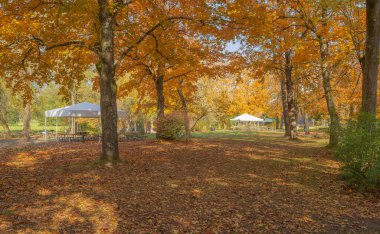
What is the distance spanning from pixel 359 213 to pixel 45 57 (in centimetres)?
1087

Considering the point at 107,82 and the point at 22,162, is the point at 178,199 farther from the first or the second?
the point at 22,162

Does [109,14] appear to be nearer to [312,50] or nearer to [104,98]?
[104,98]

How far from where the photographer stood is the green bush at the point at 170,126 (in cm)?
1792

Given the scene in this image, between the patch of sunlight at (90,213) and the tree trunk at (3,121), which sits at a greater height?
the tree trunk at (3,121)

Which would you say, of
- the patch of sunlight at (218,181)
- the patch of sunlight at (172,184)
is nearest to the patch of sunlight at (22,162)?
the patch of sunlight at (172,184)

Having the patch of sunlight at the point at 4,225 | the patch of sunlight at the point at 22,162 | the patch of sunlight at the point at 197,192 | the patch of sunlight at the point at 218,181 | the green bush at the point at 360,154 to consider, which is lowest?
the patch of sunlight at the point at 197,192

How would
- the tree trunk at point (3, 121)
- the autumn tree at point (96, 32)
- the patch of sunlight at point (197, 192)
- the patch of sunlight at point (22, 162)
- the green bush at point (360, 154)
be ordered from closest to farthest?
the green bush at point (360, 154), the patch of sunlight at point (197, 192), the autumn tree at point (96, 32), the patch of sunlight at point (22, 162), the tree trunk at point (3, 121)

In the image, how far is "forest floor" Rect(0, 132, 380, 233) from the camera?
15.1 ft

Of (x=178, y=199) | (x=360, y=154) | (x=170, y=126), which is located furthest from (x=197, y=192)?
(x=170, y=126)

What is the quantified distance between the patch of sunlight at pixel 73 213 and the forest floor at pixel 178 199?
15 millimetres

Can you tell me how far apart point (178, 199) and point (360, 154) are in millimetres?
4039

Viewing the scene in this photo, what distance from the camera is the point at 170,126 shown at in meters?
17.9

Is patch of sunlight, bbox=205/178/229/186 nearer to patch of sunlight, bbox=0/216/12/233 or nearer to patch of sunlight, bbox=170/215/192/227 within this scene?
patch of sunlight, bbox=170/215/192/227

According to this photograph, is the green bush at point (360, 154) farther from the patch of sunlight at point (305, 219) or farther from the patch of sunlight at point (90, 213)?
the patch of sunlight at point (90, 213)
